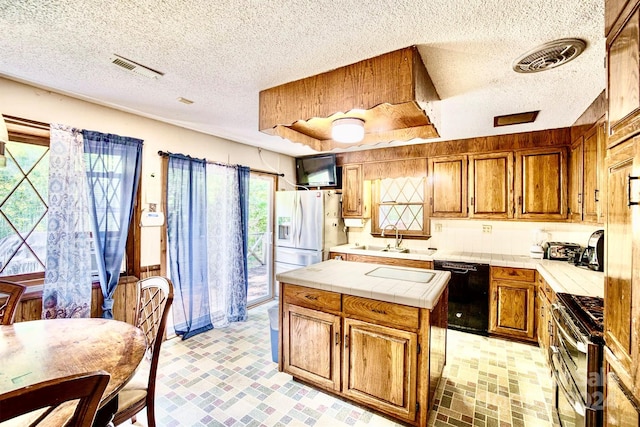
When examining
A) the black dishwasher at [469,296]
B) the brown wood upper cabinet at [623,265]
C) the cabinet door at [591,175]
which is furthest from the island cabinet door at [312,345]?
the cabinet door at [591,175]

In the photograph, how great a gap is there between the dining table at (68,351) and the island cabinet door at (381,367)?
1.25 m

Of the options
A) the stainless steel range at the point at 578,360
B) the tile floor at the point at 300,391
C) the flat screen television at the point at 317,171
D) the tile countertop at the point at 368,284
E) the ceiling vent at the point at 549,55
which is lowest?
the tile floor at the point at 300,391

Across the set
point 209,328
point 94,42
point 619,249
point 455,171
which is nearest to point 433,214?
point 455,171

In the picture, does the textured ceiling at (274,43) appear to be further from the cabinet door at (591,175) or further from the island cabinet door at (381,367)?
the island cabinet door at (381,367)

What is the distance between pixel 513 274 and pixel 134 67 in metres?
3.74

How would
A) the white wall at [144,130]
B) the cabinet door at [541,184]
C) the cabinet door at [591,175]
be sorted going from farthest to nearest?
the cabinet door at [541,184]
the cabinet door at [591,175]
the white wall at [144,130]

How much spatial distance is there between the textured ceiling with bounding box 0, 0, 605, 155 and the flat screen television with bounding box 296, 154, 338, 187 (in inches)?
88.2

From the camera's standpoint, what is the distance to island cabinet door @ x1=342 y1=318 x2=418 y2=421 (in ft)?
5.66

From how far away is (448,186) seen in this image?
3637mm

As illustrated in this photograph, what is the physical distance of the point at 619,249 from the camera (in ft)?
3.38

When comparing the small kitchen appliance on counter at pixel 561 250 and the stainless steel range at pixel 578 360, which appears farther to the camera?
the small kitchen appliance on counter at pixel 561 250

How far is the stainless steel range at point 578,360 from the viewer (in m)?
1.26

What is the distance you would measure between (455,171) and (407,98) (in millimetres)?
2401

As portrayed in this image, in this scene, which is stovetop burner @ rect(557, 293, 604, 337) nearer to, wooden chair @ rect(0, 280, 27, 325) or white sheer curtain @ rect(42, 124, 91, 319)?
wooden chair @ rect(0, 280, 27, 325)
